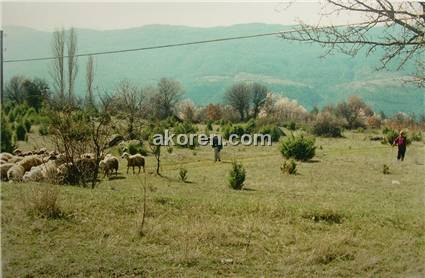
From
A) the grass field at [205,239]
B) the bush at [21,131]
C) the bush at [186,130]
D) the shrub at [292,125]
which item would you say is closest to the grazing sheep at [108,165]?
the grass field at [205,239]

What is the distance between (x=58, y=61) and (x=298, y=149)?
382 inches

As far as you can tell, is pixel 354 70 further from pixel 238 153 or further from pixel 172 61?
pixel 238 153

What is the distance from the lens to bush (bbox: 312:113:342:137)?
31.6 meters

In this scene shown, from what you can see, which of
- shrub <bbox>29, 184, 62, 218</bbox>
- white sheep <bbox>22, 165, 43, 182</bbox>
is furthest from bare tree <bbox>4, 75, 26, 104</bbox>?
shrub <bbox>29, 184, 62, 218</bbox>

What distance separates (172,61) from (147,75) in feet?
79.3

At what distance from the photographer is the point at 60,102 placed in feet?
39.5

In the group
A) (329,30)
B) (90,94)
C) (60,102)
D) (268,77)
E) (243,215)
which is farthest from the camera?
(268,77)

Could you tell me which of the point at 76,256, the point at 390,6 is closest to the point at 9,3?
the point at 76,256

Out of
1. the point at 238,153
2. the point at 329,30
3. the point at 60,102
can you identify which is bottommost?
the point at 238,153

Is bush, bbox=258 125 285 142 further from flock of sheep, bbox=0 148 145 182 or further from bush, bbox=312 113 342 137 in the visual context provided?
flock of sheep, bbox=0 148 145 182

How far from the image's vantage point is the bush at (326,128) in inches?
1244

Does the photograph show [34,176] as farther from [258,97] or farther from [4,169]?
[258,97]

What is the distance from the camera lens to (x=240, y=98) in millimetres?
30281

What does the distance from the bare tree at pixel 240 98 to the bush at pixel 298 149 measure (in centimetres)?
760
